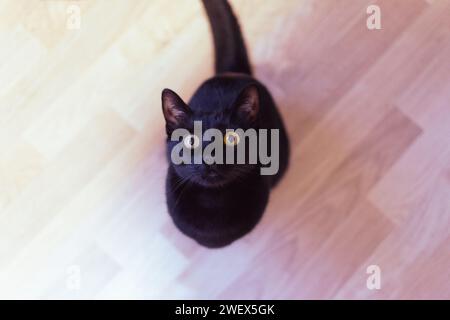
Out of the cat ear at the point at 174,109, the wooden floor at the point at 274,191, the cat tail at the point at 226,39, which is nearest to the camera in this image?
the cat ear at the point at 174,109

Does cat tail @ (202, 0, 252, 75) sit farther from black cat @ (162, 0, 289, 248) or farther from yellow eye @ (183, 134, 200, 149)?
yellow eye @ (183, 134, 200, 149)

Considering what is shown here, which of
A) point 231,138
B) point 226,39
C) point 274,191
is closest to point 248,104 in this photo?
point 231,138

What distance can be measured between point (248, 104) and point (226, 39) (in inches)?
12.1

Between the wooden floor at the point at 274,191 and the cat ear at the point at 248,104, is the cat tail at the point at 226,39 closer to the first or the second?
the wooden floor at the point at 274,191

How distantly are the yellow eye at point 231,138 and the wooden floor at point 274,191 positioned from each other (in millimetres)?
420

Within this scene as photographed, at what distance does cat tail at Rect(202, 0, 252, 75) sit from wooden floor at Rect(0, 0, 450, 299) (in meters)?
0.14

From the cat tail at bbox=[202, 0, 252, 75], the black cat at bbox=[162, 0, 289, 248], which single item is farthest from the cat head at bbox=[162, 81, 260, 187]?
the cat tail at bbox=[202, 0, 252, 75]

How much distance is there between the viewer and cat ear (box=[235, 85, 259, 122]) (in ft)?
3.04

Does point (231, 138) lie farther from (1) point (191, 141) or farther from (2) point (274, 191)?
(2) point (274, 191)

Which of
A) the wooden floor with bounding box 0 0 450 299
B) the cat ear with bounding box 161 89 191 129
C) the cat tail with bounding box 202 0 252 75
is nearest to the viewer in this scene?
the cat ear with bounding box 161 89 191 129

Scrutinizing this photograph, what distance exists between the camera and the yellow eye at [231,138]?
3.09ft

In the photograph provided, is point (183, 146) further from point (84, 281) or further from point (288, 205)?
point (84, 281)

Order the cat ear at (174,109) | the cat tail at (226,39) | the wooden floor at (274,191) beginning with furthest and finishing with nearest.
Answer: the wooden floor at (274,191)
the cat tail at (226,39)
the cat ear at (174,109)

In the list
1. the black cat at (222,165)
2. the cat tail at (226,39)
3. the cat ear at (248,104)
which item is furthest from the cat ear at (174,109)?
the cat tail at (226,39)
